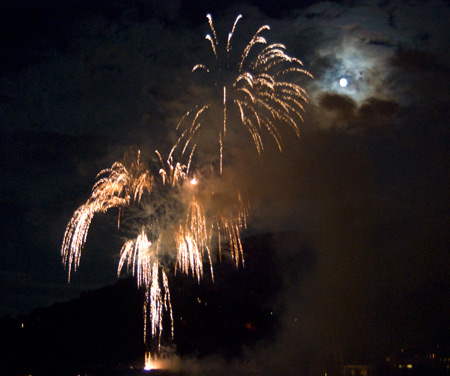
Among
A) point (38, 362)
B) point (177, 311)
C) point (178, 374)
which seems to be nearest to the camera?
point (178, 374)

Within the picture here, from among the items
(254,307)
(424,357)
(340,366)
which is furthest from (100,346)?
(424,357)

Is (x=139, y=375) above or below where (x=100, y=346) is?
below

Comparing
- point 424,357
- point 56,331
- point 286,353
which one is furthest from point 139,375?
point 424,357

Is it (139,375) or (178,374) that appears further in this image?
(178,374)

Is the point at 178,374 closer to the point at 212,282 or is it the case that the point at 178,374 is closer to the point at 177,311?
the point at 177,311

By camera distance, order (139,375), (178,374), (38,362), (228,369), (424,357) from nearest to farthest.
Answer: (139,375), (178,374), (38,362), (228,369), (424,357)

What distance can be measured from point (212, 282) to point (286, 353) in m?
15.7

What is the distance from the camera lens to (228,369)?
6712 centimetres

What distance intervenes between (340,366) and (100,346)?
→ 105 feet

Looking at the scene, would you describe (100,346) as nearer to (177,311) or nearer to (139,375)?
(177,311)

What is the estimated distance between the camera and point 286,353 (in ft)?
246

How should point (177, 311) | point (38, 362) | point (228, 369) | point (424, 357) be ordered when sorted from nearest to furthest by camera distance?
point (38, 362) < point (228, 369) < point (177, 311) < point (424, 357)

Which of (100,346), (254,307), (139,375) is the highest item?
(254,307)

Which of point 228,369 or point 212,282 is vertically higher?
point 212,282
